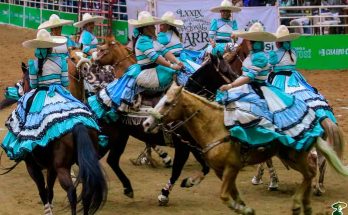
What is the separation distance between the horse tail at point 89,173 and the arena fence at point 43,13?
50.4ft

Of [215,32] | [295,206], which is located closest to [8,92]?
[215,32]

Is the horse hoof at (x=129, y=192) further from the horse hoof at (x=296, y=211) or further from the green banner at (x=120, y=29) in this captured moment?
the green banner at (x=120, y=29)

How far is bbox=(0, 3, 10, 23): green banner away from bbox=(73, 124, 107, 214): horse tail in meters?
25.6

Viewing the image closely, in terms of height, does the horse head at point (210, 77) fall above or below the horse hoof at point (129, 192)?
above

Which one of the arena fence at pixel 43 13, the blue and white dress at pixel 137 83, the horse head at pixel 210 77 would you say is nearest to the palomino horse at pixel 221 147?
the blue and white dress at pixel 137 83

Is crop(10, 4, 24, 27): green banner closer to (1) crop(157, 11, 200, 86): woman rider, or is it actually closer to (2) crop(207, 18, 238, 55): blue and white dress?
(2) crop(207, 18, 238, 55): blue and white dress

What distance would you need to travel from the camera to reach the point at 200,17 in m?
21.7

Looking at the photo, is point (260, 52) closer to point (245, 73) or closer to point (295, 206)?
point (245, 73)

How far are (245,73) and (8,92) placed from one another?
16.1 ft

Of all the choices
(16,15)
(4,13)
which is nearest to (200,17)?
(16,15)

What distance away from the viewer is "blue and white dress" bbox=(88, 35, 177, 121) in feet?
33.0

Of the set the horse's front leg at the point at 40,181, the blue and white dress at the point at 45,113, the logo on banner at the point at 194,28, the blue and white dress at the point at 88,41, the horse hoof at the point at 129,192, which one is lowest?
the horse hoof at the point at 129,192

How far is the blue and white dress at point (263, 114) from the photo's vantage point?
27.1 feet

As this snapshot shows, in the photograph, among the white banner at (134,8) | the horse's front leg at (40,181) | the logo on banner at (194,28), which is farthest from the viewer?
the white banner at (134,8)
